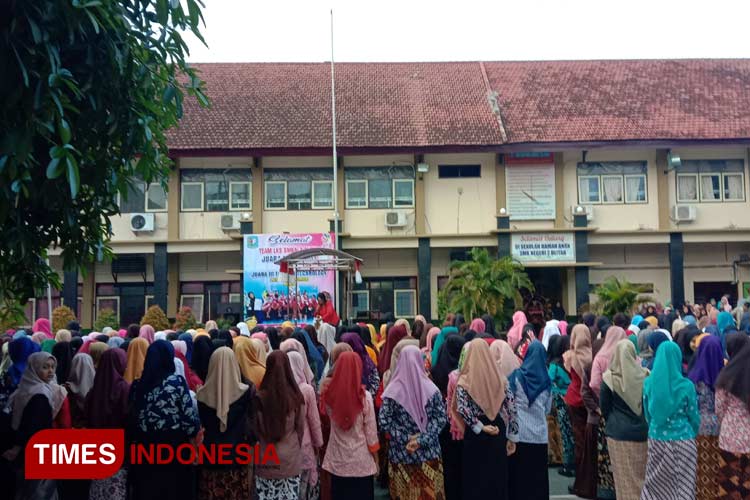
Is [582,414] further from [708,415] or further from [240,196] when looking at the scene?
[240,196]

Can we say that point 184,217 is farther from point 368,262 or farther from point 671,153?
point 671,153

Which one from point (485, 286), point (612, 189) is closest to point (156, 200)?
point (485, 286)

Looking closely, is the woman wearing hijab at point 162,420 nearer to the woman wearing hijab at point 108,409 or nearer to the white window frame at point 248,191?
the woman wearing hijab at point 108,409

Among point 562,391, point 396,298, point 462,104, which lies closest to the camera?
point 562,391

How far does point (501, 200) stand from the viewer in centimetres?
1998

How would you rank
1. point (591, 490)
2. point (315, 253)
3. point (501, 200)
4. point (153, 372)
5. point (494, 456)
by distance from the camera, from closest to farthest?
point (153, 372)
point (494, 456)
point (591, 490)
point (315, 253)
point (501, 200)

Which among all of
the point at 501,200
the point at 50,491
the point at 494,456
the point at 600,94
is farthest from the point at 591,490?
the point at 600,94

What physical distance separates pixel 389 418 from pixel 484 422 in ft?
2.63

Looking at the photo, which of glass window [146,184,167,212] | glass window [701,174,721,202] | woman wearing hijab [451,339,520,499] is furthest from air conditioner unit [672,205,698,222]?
woman wearing hijab [451,339,520,499]

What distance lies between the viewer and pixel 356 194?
20.3 metres

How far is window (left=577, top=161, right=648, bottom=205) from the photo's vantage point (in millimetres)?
20188

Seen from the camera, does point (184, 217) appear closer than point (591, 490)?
No

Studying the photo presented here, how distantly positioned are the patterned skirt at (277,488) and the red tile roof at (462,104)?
1485 centimetres

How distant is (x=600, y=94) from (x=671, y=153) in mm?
2869
